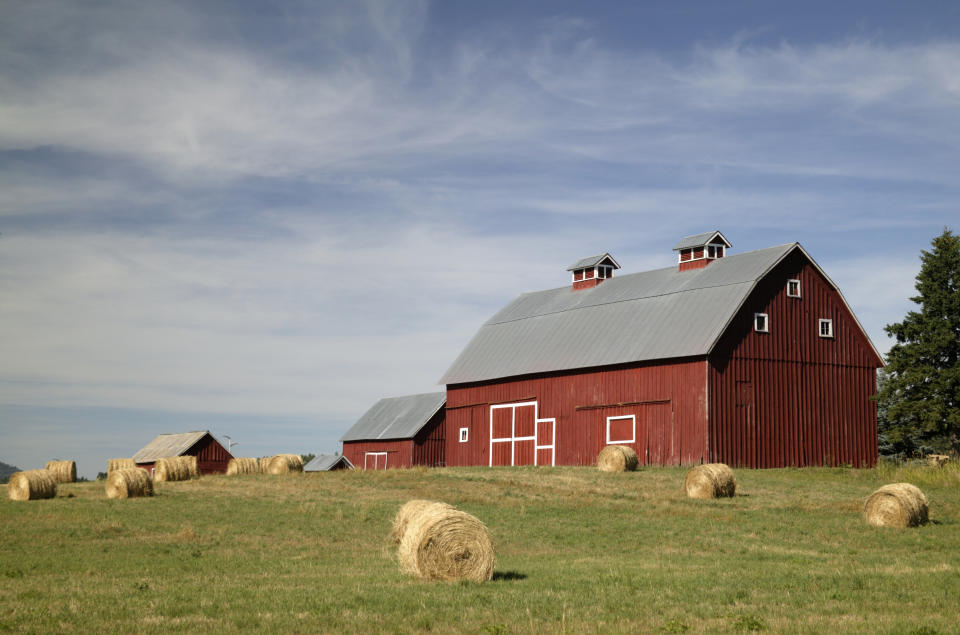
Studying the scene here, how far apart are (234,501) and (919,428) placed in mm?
38367

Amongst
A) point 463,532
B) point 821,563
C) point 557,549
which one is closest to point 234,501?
point 557,549

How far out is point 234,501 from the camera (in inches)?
1334

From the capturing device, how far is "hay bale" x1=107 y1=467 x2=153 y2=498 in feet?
117

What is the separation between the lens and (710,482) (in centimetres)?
3306

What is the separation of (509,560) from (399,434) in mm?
52218

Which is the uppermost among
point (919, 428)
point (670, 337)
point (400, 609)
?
point (670, 337)

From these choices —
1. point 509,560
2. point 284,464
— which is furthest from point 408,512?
point 284,464

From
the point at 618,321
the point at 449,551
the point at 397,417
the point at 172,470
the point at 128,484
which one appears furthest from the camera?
the point at 397,417

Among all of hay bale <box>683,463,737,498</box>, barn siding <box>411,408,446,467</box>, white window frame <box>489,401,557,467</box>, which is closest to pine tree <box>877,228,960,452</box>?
white window frame <box>489,401,557,467</box>

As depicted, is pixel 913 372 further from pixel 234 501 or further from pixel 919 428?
pixel 234 501

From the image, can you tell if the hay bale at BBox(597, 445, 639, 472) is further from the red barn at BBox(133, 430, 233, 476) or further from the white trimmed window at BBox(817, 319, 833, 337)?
the red barn at BBox(133, 430, 233, 476)

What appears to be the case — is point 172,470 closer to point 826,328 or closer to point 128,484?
point 128,484

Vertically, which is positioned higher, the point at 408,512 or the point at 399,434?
the point at 399,434

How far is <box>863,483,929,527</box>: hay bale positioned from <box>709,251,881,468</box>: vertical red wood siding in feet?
54.2
